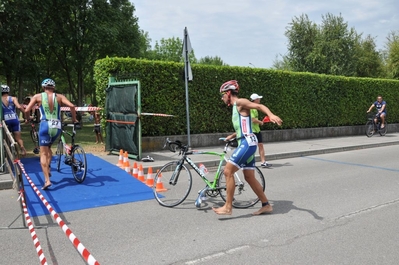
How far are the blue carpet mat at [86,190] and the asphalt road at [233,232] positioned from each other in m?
0.30

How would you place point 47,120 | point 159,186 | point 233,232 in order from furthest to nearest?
point 47,120, point 159,186, point 233,232

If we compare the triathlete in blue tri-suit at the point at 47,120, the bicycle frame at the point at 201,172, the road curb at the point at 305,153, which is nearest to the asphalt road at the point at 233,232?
the bicycle frame at the point at 201,172

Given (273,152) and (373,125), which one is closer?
(273,152)

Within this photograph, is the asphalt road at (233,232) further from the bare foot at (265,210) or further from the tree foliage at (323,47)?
the tree foliage at (323,47)

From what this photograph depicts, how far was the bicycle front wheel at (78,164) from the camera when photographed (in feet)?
24.0

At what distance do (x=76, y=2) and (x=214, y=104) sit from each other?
46.7 feet

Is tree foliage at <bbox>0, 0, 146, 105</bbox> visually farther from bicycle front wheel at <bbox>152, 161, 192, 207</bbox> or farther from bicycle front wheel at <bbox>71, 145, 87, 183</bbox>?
bicycle front wheel at <bbox>152, 161, 192, 207</bbox>

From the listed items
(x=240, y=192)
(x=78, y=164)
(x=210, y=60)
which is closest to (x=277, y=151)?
(x=240, y=192)

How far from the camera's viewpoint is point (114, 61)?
11.2m

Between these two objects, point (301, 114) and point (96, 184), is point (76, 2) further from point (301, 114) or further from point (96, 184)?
point (96, 184)

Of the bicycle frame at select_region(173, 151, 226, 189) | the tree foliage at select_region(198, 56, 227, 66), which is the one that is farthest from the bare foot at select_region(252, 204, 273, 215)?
the tree foliage at select_region(198, 56, 227, 66)

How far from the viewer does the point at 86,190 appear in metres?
6.92

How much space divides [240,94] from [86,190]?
8806mm

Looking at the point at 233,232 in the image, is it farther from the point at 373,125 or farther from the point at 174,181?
the point at 373,125
